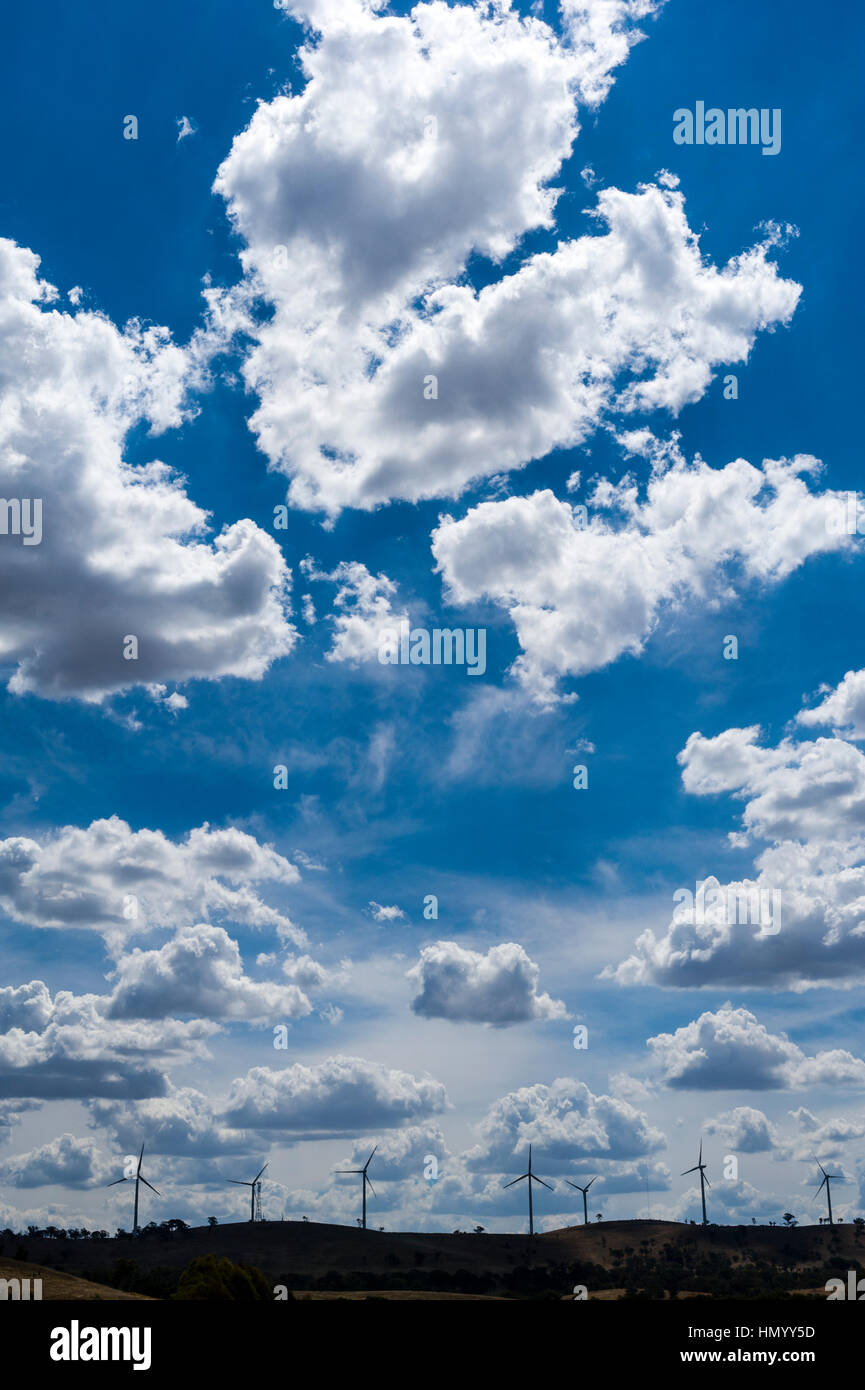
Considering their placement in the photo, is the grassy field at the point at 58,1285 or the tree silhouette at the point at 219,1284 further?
the grassy field at the point at 58,1285

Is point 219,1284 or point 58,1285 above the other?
point 219,1284

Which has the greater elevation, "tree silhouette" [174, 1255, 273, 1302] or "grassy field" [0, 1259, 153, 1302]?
"tree silhouette" [174, 1255, 273, 1302]

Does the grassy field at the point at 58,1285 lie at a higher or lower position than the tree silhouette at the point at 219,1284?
lower

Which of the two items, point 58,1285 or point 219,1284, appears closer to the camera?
point 219,1284

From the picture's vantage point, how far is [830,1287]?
186m

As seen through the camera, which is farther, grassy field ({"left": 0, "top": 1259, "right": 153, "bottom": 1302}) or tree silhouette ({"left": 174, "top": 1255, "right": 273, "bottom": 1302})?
grassy field ({"left": 0, "top": 1259, "right": 153, "bottom": 1302})
